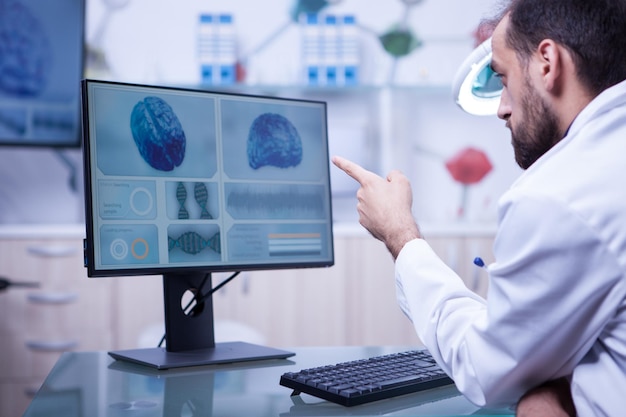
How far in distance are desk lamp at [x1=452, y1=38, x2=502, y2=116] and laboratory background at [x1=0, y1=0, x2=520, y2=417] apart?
154 cm

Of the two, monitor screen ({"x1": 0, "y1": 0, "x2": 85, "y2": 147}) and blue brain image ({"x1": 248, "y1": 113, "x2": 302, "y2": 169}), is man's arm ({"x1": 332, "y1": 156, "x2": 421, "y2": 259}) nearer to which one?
blue brain image ({"x1": 248, "y1": 113, "x2": 302, "y2": 169})

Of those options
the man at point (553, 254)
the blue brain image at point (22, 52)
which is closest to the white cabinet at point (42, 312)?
the blue brain image at point (22, 52)

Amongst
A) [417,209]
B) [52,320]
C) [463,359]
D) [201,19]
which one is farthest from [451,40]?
[463,359]

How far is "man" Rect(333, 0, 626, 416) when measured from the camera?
837 millimetres

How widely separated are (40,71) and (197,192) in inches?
81.7

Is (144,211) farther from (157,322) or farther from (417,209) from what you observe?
(417,209)

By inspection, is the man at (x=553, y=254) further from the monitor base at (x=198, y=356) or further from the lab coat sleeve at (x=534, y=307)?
the monitor base at (x=198, y=356)

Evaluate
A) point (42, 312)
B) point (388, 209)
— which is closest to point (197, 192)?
point (388, 209)

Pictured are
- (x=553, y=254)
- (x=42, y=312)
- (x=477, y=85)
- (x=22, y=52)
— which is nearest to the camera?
(x=553, y=254)

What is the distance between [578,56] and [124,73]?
9.12ft

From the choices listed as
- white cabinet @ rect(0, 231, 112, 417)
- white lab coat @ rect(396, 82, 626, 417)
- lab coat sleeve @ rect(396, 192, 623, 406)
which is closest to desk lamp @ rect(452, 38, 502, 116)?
white lab coat @ rect(396, 82, 626, 417)

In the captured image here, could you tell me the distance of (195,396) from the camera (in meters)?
1.06

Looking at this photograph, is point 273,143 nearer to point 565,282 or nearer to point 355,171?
point 355,171

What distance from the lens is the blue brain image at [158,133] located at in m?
1.33
